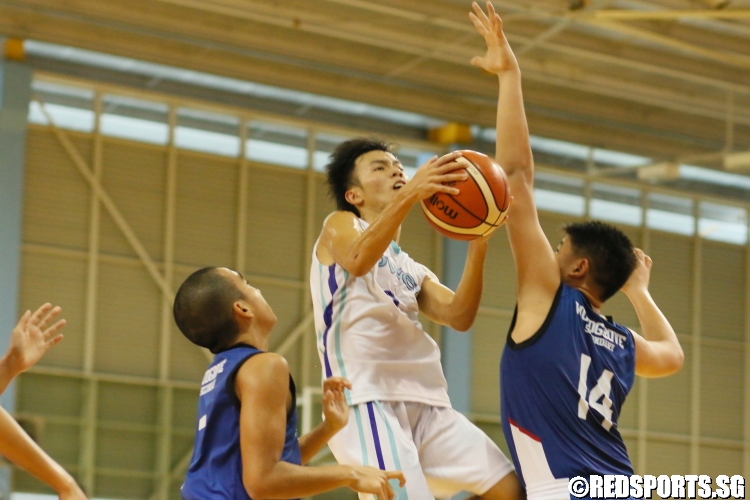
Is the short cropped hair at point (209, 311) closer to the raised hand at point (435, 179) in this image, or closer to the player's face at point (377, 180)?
the raised hand at point (435, 179)

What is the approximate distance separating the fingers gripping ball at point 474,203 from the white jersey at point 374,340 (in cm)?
61

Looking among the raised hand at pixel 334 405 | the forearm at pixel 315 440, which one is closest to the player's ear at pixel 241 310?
the raised hand at pixel 334 405

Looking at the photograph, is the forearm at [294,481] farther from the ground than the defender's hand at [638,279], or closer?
closer

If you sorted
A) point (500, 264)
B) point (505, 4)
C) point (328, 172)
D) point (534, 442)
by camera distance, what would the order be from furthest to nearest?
point (500, 264)
point (505, 4)
point (328, 172)
point (534, 442)

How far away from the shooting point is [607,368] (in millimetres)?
4898

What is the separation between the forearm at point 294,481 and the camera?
161 inches

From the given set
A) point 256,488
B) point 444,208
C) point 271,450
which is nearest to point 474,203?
point 444,208

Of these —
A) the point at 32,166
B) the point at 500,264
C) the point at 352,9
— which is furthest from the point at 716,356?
the point at 32,166

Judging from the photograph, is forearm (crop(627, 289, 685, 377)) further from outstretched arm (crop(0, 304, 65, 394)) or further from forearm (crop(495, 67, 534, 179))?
outstretched arm (crop(0, 304, 65, 394))

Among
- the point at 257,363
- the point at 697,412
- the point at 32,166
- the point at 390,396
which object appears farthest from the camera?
the point at 697,412

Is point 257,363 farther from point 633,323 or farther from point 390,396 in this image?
point 633,323

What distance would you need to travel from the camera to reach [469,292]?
5742 millimetres

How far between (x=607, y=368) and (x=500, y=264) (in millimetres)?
15042

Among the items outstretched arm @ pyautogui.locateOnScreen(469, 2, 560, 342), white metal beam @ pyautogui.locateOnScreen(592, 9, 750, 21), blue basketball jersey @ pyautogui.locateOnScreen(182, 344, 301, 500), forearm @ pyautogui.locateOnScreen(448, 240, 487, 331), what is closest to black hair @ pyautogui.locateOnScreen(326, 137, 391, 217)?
forearm @ pyautogui.locateOnScreen(448, 240, 487, 331)
